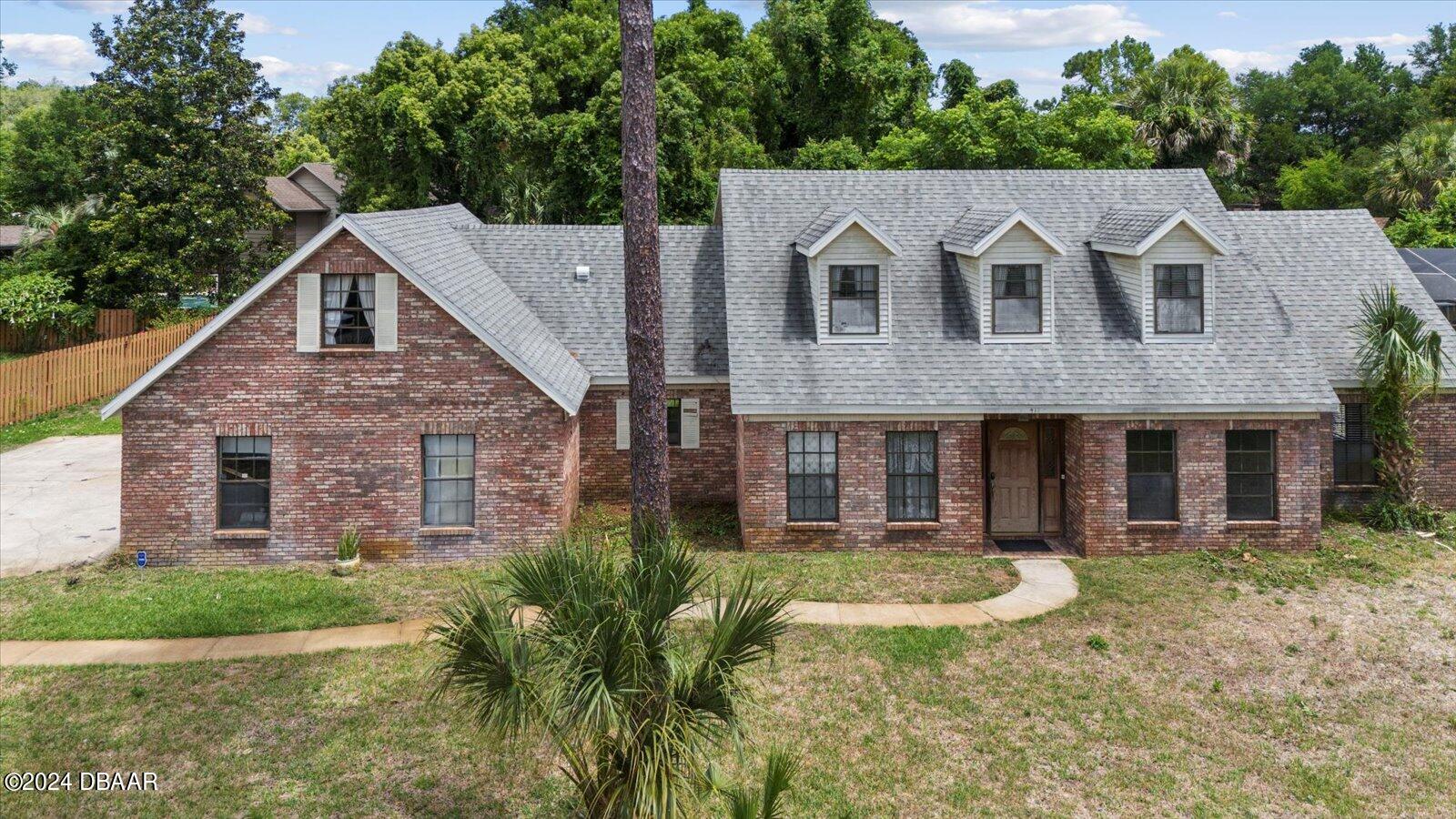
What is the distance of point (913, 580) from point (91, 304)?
1325 inches

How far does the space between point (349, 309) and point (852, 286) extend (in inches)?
366

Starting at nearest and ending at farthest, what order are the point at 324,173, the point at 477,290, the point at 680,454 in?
the point at 477,290 < the point at 680,454 < the point at 324,173

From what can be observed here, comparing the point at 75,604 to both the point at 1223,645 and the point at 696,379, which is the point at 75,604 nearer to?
the point at 696,379

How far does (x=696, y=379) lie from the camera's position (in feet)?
72.4

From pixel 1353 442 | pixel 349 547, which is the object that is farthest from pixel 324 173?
pixel 1353 442

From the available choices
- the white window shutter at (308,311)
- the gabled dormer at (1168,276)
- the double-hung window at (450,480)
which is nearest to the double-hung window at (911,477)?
the gabled dormer at (1168,276)

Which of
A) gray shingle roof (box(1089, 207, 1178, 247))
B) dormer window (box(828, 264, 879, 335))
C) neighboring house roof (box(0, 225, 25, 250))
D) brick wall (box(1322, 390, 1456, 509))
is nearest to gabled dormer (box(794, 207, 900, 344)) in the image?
dormer window (box(828, 264, 879, 335))

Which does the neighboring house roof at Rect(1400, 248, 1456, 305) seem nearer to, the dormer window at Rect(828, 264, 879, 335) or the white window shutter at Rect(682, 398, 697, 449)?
the dormer window at Rect(828, 264, 879, 335)

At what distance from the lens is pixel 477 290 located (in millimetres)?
20609

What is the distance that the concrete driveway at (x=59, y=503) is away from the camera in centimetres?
1847

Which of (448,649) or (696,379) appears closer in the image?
(448,649)

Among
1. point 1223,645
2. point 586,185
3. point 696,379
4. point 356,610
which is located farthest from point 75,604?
point 586,185

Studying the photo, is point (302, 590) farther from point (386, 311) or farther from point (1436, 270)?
point (1436, 270)

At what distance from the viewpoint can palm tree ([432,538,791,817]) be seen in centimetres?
813
